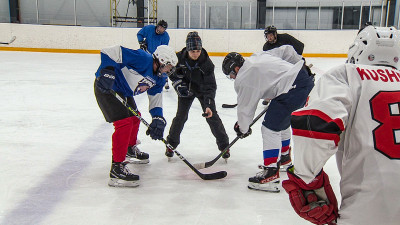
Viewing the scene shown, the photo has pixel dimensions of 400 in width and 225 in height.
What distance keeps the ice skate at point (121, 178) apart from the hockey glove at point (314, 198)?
152 centimetres

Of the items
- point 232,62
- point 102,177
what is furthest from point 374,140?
point 102,177

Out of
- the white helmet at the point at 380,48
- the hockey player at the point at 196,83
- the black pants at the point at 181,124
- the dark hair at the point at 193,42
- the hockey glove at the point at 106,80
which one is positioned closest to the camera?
the white helmet at the point at 380,48

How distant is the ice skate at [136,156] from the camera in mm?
2774

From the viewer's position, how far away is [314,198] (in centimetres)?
95

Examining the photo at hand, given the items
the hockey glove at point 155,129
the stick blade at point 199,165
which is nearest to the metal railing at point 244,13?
the stick blade at point 199,165

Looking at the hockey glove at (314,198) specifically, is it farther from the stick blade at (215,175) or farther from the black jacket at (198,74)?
the black jacket at (198,74)

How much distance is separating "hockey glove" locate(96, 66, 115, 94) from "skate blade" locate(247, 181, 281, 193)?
1018 millimetres

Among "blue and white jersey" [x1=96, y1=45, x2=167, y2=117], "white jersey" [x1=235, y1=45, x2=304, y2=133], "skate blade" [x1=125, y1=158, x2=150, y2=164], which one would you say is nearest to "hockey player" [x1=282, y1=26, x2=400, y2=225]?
"white jersey" [x1=235, y1=45, x2=304, y2=133]

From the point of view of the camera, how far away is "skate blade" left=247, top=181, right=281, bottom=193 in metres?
2.27

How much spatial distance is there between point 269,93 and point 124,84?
0.89 metres

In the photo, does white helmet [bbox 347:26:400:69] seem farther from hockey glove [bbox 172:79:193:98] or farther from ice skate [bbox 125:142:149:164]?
ice skate [bbox 125:142:149:164]

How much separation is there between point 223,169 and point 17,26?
8.82m

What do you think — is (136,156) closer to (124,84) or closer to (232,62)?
(124,84)

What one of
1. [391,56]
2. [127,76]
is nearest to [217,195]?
[127,76]
